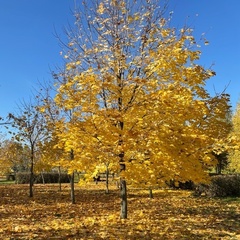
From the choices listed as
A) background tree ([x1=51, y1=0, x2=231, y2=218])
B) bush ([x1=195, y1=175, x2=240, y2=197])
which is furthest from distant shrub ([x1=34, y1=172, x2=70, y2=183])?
background tree ([x1=51, y1=0, x2=231, y2=218])

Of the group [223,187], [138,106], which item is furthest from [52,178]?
[138,106]

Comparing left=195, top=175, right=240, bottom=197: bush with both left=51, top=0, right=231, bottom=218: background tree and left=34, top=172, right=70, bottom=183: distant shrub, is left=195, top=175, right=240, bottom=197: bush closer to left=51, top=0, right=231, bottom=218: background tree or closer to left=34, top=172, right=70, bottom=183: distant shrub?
left=51, top=0, right=231, bottom=218: background tree

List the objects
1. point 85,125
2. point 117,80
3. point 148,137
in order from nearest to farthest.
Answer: point 148,137
point 85,125
point 117,80

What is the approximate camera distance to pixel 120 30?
27.8 feet

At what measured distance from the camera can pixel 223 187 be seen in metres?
17.3

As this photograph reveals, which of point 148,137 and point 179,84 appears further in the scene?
point 179,84

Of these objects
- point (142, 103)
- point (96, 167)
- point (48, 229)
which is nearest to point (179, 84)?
point (142, 103)

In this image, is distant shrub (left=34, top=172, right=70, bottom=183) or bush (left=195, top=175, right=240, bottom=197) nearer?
bush (left=195, top=175, right=240, bottom=197)

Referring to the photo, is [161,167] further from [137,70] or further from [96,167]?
[137,70]

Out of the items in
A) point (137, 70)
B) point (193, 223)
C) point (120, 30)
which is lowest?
point (193, 223)

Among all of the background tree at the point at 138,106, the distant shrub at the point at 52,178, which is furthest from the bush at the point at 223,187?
the distant shrub at the point at 52,178

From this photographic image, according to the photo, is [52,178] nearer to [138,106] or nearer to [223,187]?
[223,187]

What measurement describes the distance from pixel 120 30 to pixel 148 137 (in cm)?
345

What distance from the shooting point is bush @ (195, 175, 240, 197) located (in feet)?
56.6
